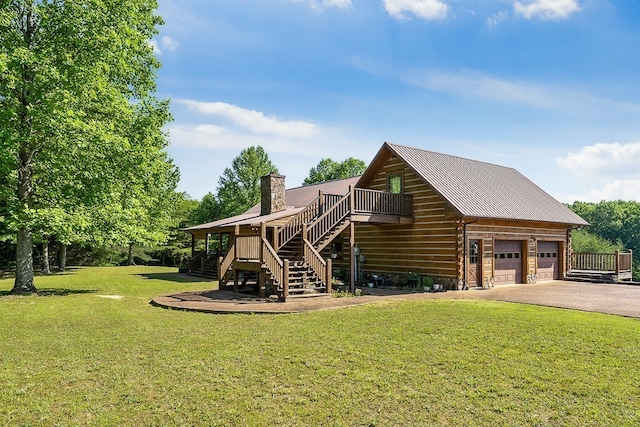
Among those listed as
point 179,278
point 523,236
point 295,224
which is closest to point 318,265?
point 295,224

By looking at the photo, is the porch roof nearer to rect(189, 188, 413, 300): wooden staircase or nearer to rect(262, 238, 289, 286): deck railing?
rect(189, 188, 413, 300): wooden staircase

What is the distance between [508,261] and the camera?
19828mm

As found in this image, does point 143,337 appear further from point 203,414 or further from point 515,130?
point 515,130

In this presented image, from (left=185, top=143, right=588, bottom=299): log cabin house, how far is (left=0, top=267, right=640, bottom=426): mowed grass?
16.2 ft

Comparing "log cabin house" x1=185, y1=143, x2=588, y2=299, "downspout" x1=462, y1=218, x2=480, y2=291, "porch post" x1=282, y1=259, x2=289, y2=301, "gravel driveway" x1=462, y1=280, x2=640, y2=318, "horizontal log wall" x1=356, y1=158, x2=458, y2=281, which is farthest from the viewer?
"horizontal log wall" x1=356, y1=158, x2=458, y2=281

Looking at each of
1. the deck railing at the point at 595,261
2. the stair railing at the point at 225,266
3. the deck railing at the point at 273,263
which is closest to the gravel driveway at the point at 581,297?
the deck railing at the point at 595,261

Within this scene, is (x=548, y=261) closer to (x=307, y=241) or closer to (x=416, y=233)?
(x=416, y=233)

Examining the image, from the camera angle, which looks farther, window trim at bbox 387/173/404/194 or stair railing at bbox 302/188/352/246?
window trim at bbox 387/173/404/194

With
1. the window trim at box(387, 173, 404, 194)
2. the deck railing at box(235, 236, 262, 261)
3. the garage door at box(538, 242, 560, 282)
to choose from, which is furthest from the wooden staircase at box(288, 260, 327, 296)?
the garage door at box(538, 242, 560, 282)

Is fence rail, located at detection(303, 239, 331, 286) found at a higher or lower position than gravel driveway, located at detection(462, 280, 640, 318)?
higher

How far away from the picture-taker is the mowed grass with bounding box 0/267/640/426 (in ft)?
16.4

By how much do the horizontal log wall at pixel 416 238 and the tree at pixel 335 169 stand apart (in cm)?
3498

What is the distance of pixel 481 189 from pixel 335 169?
38155mm

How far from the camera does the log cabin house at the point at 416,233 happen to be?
15.6m
